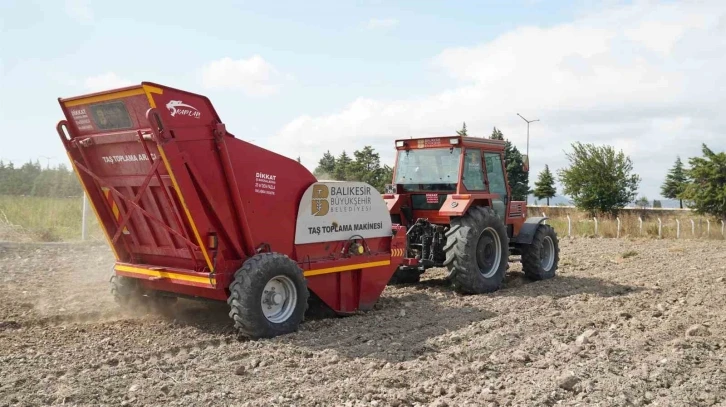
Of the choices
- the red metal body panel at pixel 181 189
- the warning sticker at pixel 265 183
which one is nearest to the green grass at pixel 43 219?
the red metal body panel at pixel 181 189

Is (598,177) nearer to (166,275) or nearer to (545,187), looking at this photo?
(545,187)

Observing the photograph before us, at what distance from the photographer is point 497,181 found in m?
10.4

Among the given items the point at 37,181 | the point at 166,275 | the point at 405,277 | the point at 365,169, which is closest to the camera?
the point at 166,275

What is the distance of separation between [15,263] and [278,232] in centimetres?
569

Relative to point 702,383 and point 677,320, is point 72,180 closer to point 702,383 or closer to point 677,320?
point 677,320

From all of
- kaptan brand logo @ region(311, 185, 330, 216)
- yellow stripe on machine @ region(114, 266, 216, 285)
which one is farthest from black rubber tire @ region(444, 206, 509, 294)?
yellow stripe on machine @ region(114, 266, 216, 285)

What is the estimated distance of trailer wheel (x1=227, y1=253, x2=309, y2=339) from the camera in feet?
19.9

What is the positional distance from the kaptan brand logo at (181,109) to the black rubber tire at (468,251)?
4.26 meters

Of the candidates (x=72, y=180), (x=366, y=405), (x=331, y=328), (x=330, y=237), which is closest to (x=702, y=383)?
(x=366, y=405)

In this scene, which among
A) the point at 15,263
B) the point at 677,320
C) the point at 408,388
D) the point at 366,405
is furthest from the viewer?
the point at 15,263

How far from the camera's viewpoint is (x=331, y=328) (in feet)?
22.4

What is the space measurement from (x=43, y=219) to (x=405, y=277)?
29.6 ft

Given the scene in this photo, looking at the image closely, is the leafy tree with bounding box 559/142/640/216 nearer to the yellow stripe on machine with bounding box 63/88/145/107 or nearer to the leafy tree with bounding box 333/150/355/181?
the leafy tree with bounding box 333/150/355/181

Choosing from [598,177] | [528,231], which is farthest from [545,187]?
[528,231]
